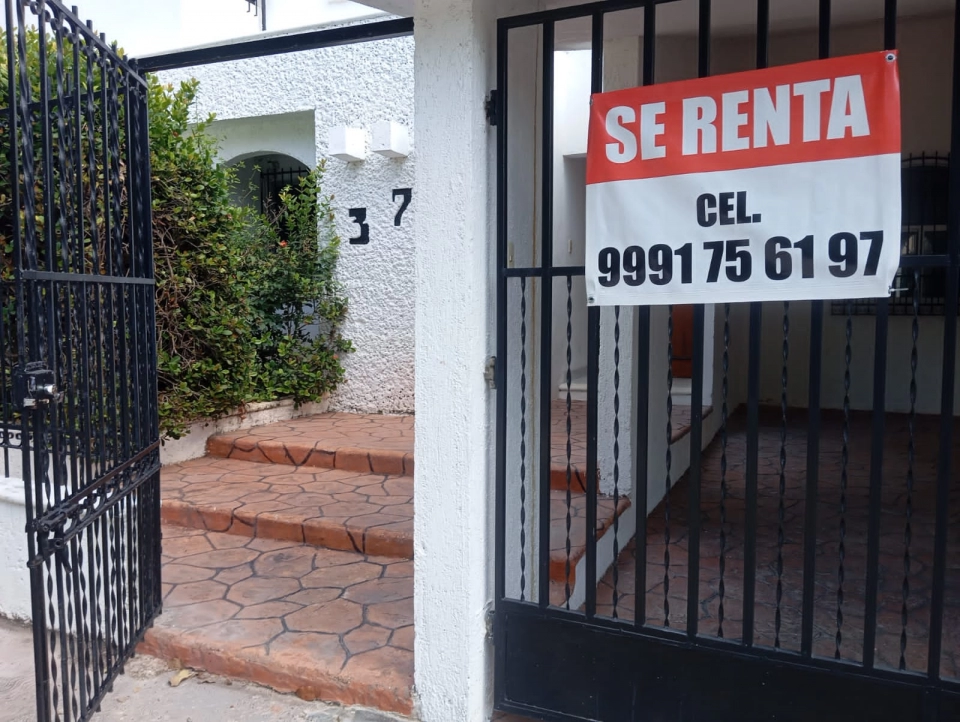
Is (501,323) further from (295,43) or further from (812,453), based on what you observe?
(295,43)

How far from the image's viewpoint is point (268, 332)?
21.2 ft

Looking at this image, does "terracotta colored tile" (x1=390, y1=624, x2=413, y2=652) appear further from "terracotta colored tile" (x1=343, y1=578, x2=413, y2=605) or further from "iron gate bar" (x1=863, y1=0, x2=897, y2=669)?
"iron gate bar" (x1=863, y1=0, x2=897, y2=669)

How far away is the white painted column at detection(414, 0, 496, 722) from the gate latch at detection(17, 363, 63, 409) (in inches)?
47.9

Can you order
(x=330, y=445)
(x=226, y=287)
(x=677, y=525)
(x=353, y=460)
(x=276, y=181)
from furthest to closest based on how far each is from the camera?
(x=276, y=181), (x=226, y=287), (x=330, y=445), (x=353, y=460), (x=677, y=525)

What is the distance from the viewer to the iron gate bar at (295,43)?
9.61 feet

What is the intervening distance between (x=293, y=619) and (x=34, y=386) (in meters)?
1.57

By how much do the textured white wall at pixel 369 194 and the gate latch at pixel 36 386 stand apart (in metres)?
4.13

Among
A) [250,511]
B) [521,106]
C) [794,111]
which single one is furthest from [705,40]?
[250,511]

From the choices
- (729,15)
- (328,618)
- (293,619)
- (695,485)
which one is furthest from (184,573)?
(729,15)

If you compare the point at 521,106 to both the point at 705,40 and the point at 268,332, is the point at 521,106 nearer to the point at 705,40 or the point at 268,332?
the point at 705,40

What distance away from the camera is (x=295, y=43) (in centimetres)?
313

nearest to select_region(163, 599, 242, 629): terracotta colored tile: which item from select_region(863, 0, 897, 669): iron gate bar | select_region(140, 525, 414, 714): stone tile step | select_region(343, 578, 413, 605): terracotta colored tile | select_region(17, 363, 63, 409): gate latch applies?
select_region(140, 525, 414, 714): stone tile step

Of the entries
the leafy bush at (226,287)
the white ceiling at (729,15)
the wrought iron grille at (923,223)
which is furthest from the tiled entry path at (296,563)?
the wrought iron grille at (923,223)

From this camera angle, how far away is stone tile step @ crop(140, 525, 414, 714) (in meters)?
2.90
